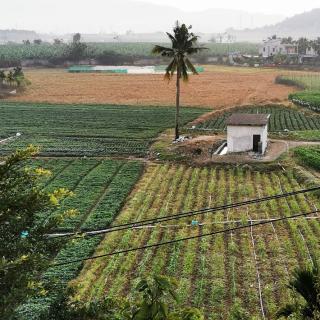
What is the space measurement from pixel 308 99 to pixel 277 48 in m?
92.4

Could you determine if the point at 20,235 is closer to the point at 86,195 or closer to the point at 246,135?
the point at 86,195

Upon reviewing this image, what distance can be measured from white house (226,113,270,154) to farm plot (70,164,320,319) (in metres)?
6.46

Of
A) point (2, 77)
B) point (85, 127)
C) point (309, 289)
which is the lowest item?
point (85, 127)

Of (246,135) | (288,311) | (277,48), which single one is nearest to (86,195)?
(246,135)

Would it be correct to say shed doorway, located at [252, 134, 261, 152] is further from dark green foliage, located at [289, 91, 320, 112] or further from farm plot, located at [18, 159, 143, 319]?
dark green foliage, located at [289, 91, 320, 112]

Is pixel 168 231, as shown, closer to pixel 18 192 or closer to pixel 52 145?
pixel 18 192

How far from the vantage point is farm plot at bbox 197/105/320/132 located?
49.4 metres

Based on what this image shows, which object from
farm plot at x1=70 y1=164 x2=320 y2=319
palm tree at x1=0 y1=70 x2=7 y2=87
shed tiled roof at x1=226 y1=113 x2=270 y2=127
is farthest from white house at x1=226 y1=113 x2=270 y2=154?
palm tree at x1=0 y1=70 x2=7 y2=87

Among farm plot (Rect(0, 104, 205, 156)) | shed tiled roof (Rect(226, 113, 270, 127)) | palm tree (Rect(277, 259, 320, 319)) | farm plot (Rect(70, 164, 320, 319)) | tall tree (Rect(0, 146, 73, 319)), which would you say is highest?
tall tree (Rect(0, 146, 73, 319))

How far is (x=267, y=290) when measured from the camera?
20.0 meters

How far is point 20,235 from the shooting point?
436 inches

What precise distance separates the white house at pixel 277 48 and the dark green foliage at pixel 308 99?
255ft

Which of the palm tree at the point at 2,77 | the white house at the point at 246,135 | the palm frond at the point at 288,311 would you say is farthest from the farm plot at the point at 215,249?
the palm tree at the point at 2,77

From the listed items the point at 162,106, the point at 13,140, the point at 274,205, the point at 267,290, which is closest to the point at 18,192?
the point at 267,290
